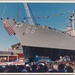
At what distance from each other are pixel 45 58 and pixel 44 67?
6.8 inches

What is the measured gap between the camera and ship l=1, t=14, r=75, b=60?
7125 mm

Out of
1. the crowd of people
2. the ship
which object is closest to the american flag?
the ship

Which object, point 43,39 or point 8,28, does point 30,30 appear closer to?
point 43,39

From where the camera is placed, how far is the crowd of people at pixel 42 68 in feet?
23.1

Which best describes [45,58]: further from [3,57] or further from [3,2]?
[3,2]

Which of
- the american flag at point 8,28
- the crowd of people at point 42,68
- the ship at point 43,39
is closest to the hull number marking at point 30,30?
the ship at point 43,39

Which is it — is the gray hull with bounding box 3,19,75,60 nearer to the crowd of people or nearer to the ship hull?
the ship hull

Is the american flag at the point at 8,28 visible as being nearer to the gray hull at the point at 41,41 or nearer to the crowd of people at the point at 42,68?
the gray hull at the point at 41,41

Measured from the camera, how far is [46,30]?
714 cm

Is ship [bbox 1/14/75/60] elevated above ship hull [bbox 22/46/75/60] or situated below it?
above

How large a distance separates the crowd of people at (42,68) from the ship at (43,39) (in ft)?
0.49

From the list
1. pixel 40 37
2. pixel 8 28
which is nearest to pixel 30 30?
pixel 40 37

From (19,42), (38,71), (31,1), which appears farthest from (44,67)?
(31,1)

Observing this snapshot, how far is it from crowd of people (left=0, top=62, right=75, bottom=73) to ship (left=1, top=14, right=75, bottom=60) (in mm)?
151
